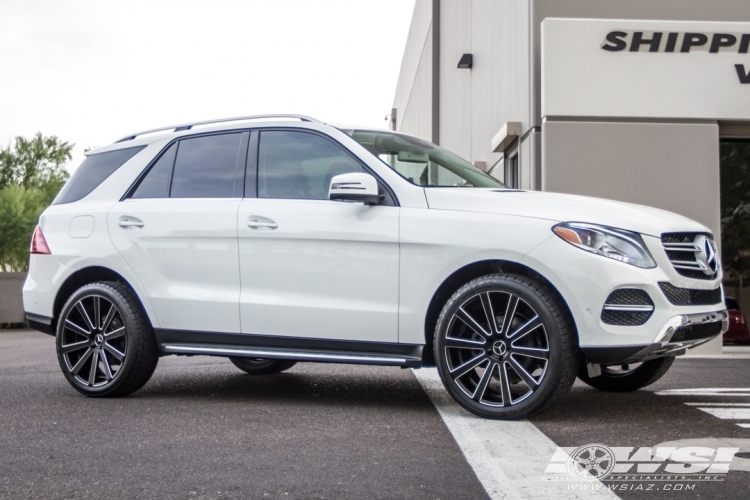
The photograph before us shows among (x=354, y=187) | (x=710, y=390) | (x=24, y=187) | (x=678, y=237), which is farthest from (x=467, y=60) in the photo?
(x=24, y=187)


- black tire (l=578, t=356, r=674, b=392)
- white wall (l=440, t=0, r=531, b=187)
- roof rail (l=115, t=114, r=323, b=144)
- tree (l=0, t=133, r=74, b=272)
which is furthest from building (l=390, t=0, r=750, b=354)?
tree (l=0, t=133, r=74, b=272)

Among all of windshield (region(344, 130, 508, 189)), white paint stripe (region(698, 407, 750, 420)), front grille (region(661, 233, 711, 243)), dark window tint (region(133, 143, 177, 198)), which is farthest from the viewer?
dark window tint (region(133, 143, 177, 198))

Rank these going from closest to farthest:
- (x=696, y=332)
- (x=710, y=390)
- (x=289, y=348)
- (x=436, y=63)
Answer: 1. (x=696, y=332)
2. (x=289, y=348)
3. (x=710, y=390)
4. (x=436, y=63)

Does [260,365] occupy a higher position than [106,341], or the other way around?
[106,341]

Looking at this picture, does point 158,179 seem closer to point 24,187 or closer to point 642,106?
point 642,106

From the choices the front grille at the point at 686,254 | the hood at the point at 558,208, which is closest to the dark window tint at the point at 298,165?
the hood at the point at 558,208

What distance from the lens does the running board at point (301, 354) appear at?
5.42 meters

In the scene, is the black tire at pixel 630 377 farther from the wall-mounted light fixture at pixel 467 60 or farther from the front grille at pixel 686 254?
the wall-mounted light fixture at pixel 467 60

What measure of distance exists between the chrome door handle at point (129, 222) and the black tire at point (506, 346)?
2.43 meters

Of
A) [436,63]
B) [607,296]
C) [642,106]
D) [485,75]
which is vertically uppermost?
[436,63]

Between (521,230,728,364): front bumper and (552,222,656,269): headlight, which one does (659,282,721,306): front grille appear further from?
(552,222,656,269): headlight

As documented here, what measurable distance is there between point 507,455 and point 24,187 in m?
66.2

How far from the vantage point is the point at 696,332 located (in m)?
4.98

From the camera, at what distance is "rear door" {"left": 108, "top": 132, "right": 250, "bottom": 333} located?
6012 mm
